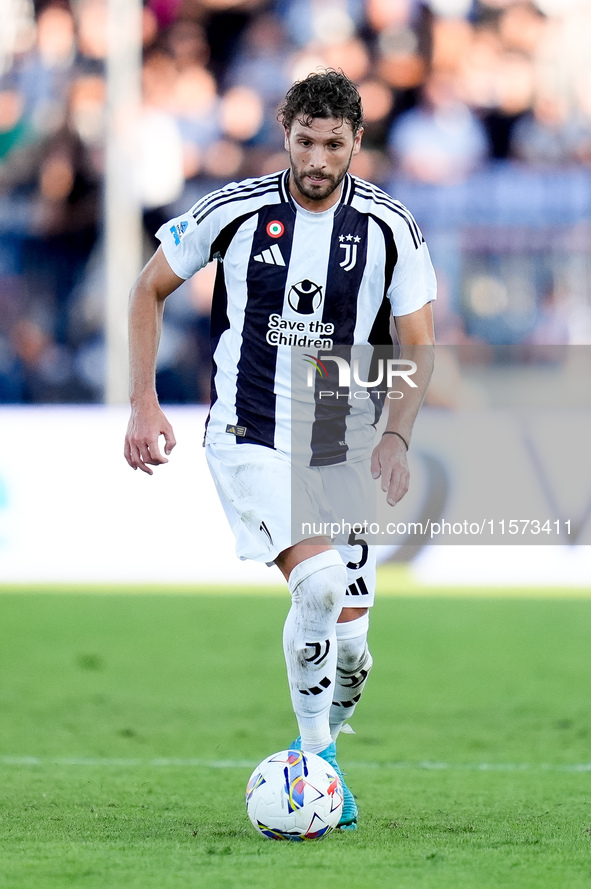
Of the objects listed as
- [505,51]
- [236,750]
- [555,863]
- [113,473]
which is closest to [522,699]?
[236,750]

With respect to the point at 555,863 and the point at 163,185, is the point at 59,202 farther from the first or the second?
the point at 555,863

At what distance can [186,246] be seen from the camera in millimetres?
4344

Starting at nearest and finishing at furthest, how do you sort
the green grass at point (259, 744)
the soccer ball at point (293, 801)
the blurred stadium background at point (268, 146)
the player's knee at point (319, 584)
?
the green grass at point (259, 744) → the soccer ball at point (293, 801) → the player's knee at point (319, 584) → the blurred stadium background at point (268, 146)

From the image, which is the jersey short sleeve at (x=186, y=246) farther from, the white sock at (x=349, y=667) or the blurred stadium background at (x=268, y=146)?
the blurred stadium background at (x=268, y=146)

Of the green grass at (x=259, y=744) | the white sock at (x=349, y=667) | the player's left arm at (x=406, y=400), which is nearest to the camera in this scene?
the green grass at (x=259, y=744)

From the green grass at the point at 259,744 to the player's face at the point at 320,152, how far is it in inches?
78.3

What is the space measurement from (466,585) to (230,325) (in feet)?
19.1

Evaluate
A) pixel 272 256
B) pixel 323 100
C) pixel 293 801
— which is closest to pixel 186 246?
pixel 272 256

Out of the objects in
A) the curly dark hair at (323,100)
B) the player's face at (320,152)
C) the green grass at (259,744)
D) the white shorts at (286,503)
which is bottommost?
the green grass at (259,744)

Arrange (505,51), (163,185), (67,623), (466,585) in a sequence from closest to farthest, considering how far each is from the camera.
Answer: (67,623) < (466,585) < (163,185) < (505,51)

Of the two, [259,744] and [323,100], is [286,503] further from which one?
[259,744]

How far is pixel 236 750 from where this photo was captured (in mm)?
5656

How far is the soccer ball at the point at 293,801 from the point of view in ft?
12.8

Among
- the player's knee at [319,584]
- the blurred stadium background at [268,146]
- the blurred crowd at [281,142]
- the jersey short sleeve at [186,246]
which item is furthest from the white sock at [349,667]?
the blurred crowd at [281,142]
